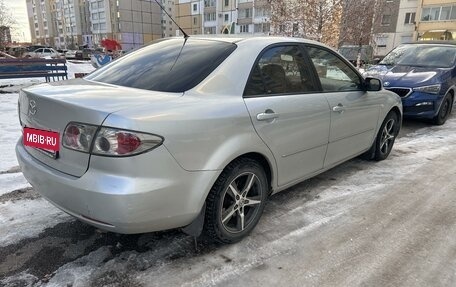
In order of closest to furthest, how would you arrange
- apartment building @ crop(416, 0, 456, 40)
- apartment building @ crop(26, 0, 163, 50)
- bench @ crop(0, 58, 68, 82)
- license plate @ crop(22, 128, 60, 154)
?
1. license plate @ crop(22, 128, 60, 154)
2. bench @ crop(0, 58, 68, 82)
3. apartment building @ crop(416, 0, 456, 40)
4. apartment building @ crop(26, 0, 163, 50)

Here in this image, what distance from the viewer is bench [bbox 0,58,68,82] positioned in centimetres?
1050

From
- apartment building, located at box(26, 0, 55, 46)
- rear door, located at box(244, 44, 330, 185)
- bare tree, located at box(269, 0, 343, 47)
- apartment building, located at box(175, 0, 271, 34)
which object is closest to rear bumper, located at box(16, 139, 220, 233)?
rear door, located at box(244, 44, 330, 185)

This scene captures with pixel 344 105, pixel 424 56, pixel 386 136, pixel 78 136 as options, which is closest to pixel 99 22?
pixel 424 56

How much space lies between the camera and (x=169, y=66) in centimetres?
287

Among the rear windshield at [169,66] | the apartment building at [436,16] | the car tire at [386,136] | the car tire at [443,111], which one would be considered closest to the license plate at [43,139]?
the rear windshield at [169,66]

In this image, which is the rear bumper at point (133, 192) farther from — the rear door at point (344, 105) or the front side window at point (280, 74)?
the rear door at point (344, 105)

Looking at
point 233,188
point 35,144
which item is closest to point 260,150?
point 233,188

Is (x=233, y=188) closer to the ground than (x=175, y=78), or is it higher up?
closer to the ground

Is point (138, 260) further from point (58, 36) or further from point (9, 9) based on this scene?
point (58, 36)

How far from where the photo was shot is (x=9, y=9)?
35.3 meters

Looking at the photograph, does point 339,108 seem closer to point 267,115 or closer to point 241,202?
point 267,115

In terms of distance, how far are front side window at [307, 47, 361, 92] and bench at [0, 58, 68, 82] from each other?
971 centimetres

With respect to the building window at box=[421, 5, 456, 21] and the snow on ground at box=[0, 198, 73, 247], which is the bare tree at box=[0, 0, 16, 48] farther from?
the building window at box=[421, 5, 456, 21]

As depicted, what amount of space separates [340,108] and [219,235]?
184 centimetres
